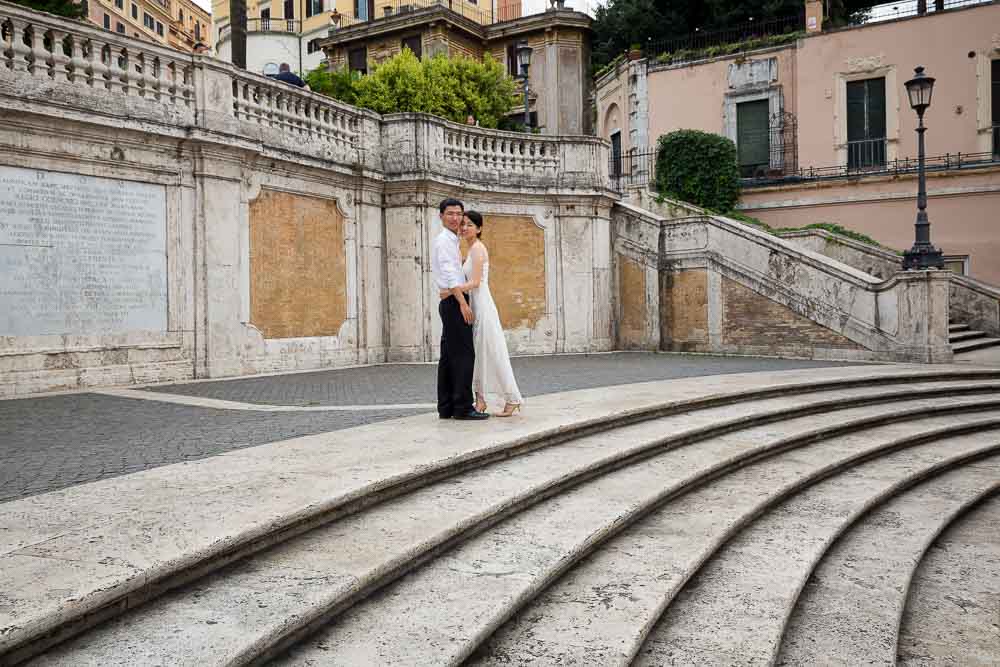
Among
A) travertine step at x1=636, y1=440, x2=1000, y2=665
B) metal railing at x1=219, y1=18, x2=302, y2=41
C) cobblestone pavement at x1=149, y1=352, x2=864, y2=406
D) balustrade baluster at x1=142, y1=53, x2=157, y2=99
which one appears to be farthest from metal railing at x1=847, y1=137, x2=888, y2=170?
metal railing at x1=219, y1=18, x2=302, y2=41

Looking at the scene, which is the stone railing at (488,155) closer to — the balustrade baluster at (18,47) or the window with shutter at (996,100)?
the balustrade baluster at (18,47)

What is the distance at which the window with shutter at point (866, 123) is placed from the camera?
79.8ft

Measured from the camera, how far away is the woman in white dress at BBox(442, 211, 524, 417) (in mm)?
6566

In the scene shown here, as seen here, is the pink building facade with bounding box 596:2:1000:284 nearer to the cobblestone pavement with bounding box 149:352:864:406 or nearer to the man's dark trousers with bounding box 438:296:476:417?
the cobblestone pavement with bounding box 149:352:864:406

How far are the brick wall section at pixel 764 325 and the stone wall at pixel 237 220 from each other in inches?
114

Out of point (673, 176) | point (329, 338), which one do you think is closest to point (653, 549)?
point (329, 338)

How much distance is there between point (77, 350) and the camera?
959 centimetres

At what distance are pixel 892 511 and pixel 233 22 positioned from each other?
17553mm

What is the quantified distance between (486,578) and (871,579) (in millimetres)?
2595

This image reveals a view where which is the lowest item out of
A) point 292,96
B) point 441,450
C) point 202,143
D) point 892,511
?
point 892,511

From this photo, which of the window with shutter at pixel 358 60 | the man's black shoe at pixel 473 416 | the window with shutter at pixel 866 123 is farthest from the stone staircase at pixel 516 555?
the window with shutter at pixel 358 60

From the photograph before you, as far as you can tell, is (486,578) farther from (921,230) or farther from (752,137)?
(752,137)

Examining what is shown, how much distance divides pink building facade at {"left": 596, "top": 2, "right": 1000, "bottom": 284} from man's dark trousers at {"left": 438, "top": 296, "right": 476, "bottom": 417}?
20854 millimetres

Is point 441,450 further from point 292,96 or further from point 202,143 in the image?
point 292,96
